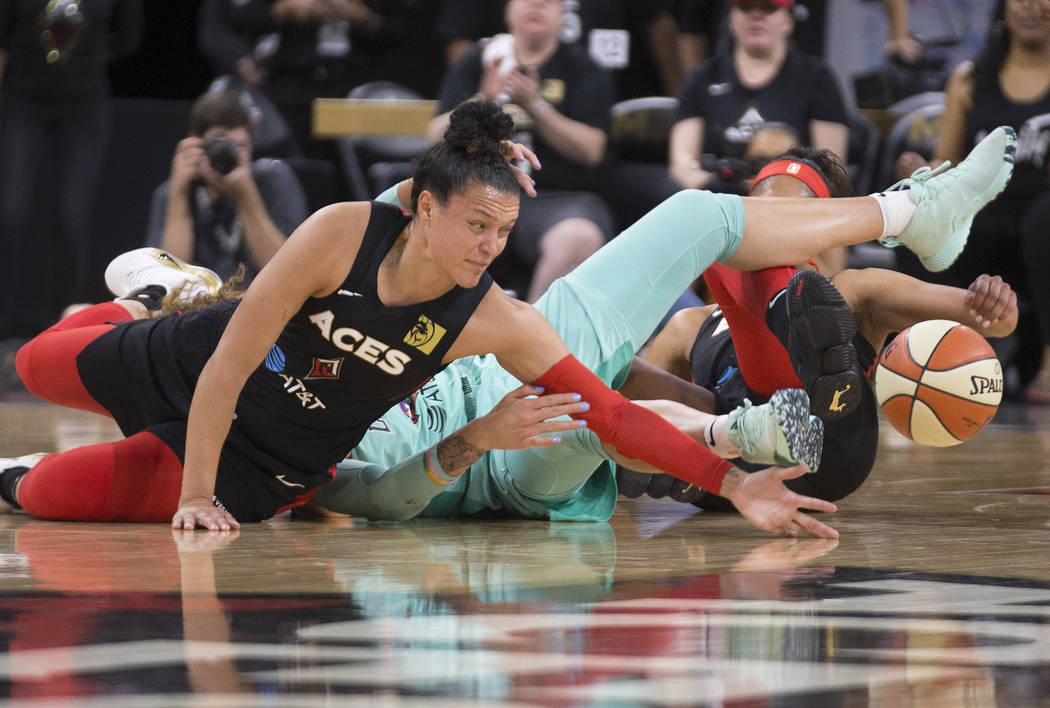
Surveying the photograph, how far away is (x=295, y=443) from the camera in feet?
10.2

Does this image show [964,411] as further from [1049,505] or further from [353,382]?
[353,382]

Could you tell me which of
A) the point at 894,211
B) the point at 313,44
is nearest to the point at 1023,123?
the point at 894,211

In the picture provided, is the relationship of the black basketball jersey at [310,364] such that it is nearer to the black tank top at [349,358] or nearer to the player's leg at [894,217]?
the black tank top at [349,358]

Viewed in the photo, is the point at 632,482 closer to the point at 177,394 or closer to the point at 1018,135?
the point at 177,394

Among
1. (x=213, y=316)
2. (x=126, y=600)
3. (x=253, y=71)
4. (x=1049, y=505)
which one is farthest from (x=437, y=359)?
(x=253, y=71)

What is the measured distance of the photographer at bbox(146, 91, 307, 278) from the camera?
6.14 meters

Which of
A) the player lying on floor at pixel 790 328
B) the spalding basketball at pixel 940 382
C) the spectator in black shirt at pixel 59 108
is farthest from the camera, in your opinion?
the spectator in black shirt at pixel 59 108

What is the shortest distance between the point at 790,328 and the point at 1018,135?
12.2ft

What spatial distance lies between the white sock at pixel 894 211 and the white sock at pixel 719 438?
0.72 meters

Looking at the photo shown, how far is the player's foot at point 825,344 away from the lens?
3.03 metres

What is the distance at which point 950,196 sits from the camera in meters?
3.58

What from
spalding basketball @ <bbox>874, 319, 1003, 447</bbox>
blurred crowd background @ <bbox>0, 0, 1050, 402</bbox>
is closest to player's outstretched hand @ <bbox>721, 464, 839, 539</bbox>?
spalding basketball @ <bbox>874, 319, 1003, 447</bbox>

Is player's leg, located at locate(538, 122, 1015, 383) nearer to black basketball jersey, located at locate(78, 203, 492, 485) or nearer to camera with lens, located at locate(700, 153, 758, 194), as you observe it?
black basketball jersey, located at locate(78, 203, 492, 485)

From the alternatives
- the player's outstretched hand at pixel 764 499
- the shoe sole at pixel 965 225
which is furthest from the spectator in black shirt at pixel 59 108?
the player's outstretched hand at pixel 764 499
